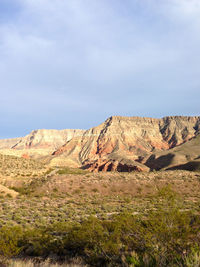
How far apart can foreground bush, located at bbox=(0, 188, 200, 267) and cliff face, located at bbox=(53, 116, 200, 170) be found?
384ft

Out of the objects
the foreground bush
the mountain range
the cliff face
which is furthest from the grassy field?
the cliff face

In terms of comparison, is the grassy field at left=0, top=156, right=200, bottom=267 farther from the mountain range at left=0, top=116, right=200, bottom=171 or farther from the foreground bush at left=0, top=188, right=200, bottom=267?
the mountain range at left=0, top=116, right=200, bottom=171

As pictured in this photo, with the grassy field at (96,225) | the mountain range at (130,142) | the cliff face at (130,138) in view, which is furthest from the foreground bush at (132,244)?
the cliff face at (130,138)

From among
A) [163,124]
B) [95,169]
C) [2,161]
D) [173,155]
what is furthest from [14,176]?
[163,124]

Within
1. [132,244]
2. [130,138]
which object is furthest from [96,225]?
[130,138]

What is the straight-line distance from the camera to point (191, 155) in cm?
10375

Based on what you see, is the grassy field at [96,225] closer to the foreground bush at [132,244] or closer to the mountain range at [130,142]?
the foreground bush at [132,244]

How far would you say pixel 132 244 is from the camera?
8094mm

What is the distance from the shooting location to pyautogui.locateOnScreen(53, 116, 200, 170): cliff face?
480ft

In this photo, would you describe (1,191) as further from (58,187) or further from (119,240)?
(119,240)

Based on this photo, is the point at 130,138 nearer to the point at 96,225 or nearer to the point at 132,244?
the point at 96,225

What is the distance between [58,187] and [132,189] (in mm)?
12732

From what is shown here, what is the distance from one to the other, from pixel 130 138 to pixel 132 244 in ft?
513

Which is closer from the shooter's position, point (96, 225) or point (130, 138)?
point (96, 225)
